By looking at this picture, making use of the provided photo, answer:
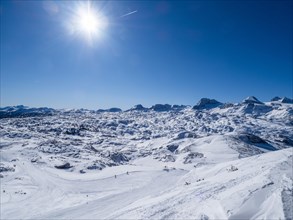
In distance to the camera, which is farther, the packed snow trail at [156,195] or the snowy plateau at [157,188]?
the snowy plateau at [157,188]

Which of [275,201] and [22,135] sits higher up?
[22,135]

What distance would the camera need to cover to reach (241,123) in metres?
198

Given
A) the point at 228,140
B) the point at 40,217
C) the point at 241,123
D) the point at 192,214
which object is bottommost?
the point at 40,217

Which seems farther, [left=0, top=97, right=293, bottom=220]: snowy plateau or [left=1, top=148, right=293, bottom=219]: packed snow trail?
[left=0, top=97, right=293, bottom=220]: snowy plateau

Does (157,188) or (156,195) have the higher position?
(156,195)

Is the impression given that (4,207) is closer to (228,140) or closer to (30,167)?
(30,167)

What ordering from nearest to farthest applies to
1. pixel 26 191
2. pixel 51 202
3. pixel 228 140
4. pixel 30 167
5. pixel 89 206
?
pixel 89 206
pixel 51 202
pixel 26 191
pixel 30 167
pixel 228 140

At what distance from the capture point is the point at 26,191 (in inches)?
1183

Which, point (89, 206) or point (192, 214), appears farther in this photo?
point (89, 206)

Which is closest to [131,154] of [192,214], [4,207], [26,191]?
[26,191]

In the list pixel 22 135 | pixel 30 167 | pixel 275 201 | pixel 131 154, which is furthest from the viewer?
pixel 22 135

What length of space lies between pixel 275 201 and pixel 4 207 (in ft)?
77.8

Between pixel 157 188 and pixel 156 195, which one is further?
pixel 157 188

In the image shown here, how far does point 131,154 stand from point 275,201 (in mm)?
68429
